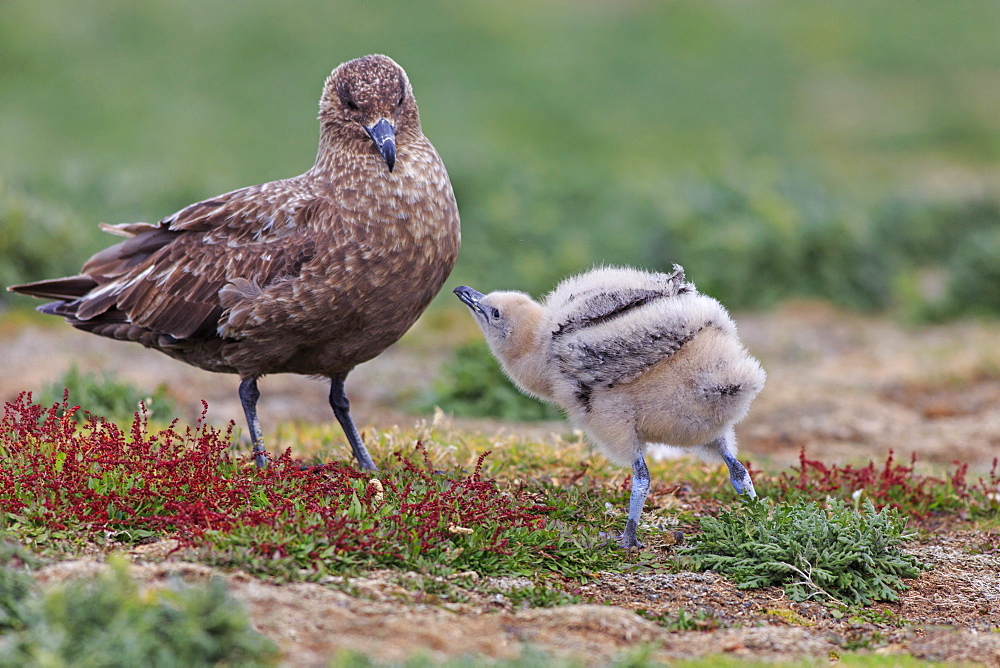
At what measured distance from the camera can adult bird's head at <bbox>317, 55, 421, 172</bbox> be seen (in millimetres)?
6852

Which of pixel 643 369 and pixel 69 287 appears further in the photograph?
pixel 69 287

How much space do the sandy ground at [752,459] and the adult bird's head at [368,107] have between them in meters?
2.79

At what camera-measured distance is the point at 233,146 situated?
22.3 m

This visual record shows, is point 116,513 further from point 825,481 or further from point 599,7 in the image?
point 599,7

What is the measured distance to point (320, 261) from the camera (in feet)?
21.0

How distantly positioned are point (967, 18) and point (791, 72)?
6.34 m

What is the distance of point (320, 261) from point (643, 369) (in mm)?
1950

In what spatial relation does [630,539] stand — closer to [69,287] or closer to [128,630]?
[128,630]

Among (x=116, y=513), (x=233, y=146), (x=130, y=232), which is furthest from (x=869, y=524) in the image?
(x=233, y=146)

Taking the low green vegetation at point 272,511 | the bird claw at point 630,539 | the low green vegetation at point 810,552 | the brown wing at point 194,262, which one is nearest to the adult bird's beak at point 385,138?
the brown wing at point 194,262

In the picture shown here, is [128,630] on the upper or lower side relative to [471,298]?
→ lower

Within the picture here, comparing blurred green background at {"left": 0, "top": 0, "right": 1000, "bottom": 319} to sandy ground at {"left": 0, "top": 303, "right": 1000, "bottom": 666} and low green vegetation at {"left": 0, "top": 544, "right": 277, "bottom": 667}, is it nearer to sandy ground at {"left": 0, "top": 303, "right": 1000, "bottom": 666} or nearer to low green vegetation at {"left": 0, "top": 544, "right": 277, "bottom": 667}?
sandy ground at {"left": 0, "top": 303, "right": 1000, "bottom": 666}

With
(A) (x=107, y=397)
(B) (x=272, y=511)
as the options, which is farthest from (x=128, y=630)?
(A) (x=107, y=397)

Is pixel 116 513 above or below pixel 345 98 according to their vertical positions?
below
